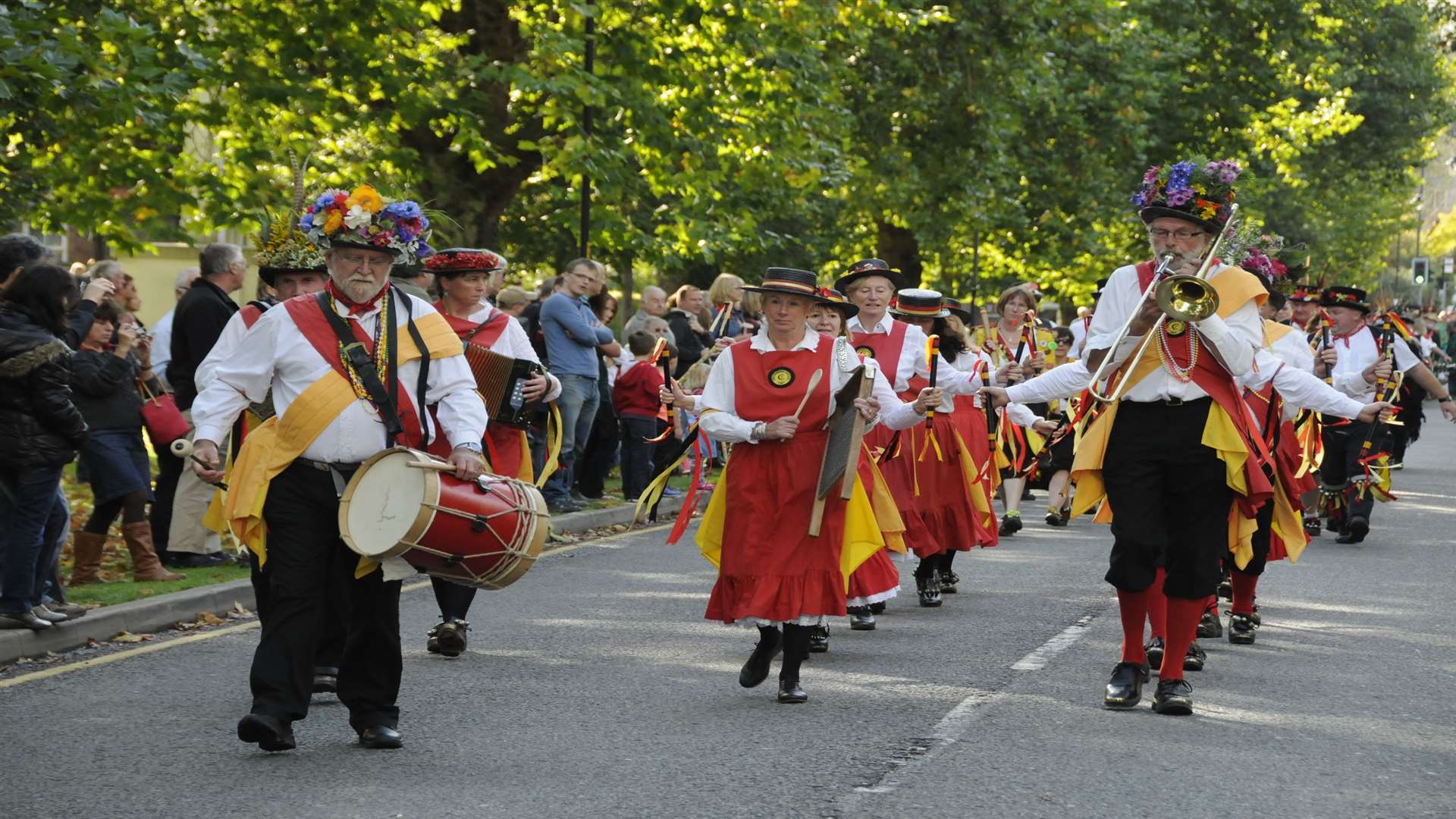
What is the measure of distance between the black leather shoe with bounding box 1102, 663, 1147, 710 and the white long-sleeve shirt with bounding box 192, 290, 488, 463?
269 cm

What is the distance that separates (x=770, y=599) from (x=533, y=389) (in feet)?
6.21

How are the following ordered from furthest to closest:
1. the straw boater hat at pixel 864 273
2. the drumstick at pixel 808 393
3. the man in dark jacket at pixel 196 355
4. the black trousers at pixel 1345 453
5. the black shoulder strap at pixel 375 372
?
the black trousers at pixel 1345 453
the man in dark jacket at pixel 196 355
the straw boater hat at pixel 864 273
the drumstick at pixel 808 393
the black shoulder strap at pixel 375 372

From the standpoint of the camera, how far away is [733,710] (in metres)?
7.48

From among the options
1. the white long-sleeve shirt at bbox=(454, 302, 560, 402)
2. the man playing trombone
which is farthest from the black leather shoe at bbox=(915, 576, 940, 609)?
the man playing trombone

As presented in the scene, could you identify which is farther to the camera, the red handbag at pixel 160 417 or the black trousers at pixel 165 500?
the black trousers at pixel 165 500

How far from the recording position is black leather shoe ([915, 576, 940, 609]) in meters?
10.8

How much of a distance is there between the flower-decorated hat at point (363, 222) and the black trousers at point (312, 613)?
0.79 m

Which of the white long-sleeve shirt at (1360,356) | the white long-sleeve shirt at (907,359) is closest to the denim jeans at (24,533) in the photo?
the white long-sleeve shirt at (907,359)

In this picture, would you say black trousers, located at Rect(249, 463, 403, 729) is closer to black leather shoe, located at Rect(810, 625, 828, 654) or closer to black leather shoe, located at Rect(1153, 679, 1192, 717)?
black leather shoe, located at Rect(810, 625, 828, 654)

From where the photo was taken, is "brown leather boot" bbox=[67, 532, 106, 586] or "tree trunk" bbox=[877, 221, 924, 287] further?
"tree trunk" bbox=[877, 221, 924, 287]

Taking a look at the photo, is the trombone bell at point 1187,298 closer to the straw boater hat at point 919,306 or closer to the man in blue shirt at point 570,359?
the straw boater hat at point 919,306

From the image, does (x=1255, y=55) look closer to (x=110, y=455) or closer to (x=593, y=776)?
(x=110, y=455)

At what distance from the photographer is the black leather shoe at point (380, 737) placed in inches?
262

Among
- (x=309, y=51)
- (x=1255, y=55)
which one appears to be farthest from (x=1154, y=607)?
(x=1255, y=55)
